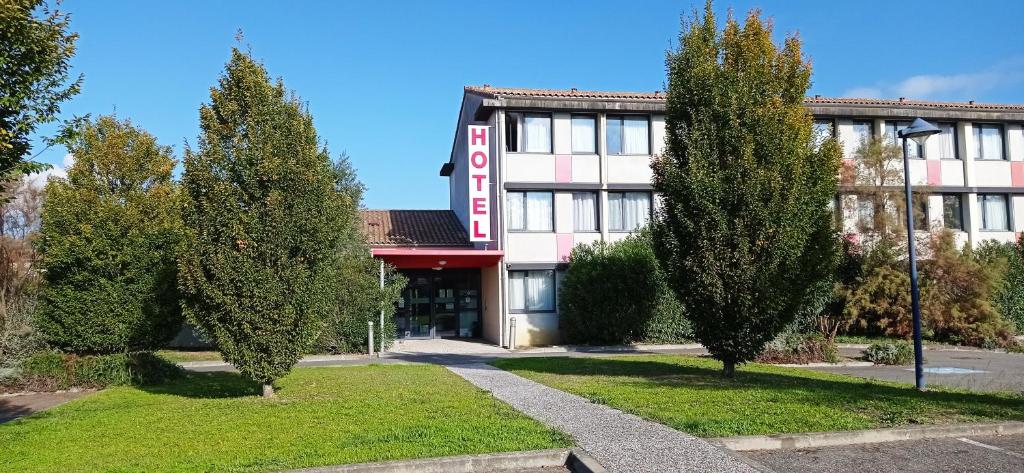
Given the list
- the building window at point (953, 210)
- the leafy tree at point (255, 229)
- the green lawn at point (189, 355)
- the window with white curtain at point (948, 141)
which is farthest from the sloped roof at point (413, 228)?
the window with white curtain at point (948, 141)

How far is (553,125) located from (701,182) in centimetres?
1108

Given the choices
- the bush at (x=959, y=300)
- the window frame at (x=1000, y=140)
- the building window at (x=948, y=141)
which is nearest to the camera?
the bush at (x=959, y=300)

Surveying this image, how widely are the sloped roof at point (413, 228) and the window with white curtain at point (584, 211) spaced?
443cm

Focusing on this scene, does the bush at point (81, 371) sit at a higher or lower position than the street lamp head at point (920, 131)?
lower

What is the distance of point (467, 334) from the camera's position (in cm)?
2616

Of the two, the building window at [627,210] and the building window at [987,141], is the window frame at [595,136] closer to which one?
the building window at [627,210]

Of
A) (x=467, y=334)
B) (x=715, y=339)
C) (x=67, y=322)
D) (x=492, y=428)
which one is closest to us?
(x=492, y=428)

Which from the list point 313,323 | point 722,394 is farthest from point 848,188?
point 313,323

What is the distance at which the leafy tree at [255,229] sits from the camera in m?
11.1

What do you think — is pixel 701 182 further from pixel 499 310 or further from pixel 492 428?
pixel 499 310

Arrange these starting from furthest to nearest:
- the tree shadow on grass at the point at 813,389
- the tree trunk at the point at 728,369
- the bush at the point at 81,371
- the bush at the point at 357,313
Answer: the bush at the point at 357,313, the bush at the point at 81,371, the tree trunk at the point at 728,369, the tree shadow on grass at the point at 813,389

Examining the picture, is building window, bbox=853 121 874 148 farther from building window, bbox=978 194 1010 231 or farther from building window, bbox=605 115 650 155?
building window, bbox=605 115 650 155

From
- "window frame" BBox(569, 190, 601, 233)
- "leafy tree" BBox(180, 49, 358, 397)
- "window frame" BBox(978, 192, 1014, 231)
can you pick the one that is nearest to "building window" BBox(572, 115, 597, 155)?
"window frame" BBox(569, 190, 601, 233)

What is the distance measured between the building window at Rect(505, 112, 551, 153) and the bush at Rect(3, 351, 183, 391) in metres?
12.6
